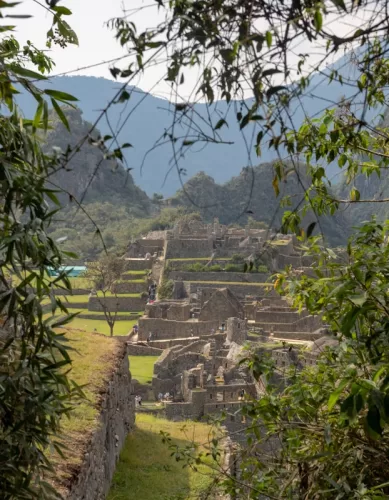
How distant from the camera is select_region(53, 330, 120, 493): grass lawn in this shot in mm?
4779

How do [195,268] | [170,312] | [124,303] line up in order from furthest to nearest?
[195,268] < [124,303] < [170,312]

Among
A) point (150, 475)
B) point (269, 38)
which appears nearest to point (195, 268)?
point (150, 475)

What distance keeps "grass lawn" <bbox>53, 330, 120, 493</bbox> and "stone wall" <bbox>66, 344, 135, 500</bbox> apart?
0.08 m

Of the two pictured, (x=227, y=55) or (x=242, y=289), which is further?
(x=242, y=289)

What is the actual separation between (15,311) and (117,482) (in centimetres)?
489

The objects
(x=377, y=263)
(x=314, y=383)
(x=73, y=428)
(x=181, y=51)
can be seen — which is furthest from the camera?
(x=73, y=428)

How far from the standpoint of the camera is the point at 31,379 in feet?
8.32

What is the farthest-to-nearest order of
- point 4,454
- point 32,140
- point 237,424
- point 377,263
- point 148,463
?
1. point 237,424
2. point 148,463
3. point 32,140
4. point 377,263
5. point 4,454

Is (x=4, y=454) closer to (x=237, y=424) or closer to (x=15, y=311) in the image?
(x=15, y=311)

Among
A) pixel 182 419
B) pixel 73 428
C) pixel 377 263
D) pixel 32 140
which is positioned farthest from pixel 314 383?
pixel 182 419

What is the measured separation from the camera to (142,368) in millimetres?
18141

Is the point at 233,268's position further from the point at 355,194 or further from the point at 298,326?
the point at 355,194

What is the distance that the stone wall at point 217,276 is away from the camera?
3066 cm

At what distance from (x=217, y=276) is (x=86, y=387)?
24.6m
